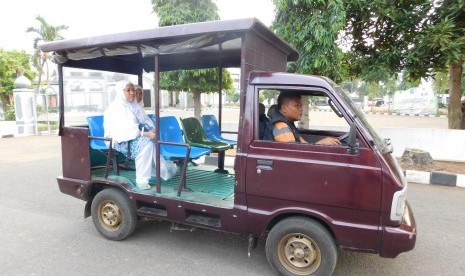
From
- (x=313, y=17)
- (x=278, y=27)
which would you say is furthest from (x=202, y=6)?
(x=313, y=17)

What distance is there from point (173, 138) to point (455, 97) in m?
7.49

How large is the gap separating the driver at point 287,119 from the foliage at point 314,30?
350 cm

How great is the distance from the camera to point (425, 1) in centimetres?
669

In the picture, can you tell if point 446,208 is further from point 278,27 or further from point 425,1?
point 278,27

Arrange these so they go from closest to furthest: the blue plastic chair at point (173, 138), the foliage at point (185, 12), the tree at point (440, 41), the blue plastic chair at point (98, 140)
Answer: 1. the blue plastic chair at point (98, 140)
2. the blue plastic chair at point (173, 138)
3. the tree at point (440, 41)
4. the foliage at point (185, 12)

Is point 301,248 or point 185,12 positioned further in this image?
point 185,12

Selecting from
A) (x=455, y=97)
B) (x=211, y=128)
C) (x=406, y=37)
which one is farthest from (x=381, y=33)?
(x=211, y=128)

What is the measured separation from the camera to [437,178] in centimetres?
648

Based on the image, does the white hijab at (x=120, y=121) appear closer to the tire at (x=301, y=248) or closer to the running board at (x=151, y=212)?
the running board at (x=151, y=212)

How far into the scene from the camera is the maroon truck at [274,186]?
2.72 m

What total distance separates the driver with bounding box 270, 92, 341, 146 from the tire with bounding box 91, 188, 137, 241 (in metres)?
1.93

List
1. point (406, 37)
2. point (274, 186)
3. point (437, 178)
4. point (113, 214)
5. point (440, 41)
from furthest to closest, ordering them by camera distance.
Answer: point (406, 37), point (437, 178), point (440, 41), point (113, 214), point (274, 186)

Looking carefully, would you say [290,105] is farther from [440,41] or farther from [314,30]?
[440,41]

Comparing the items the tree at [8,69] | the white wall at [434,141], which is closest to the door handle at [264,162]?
the white wall at [434,141]
